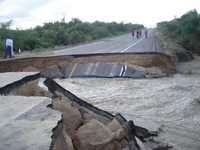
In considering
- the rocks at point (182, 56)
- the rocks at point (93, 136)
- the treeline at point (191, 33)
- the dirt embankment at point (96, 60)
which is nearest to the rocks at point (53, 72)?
the dirt embankment at point (96, 60)

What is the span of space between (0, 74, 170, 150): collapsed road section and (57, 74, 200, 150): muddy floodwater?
3.03ft

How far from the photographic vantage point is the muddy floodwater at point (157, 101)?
34.9 ft

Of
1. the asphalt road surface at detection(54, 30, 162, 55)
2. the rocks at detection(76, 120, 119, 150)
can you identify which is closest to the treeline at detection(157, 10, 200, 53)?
the asphalt road surface at detection(54, 30, 162, 55)

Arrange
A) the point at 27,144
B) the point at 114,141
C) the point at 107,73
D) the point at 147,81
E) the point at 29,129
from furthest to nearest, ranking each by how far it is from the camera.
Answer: the point at 107,73 → the point at 147,81 → the point at 114,141 → the point at 29,129 → the point at 27,144

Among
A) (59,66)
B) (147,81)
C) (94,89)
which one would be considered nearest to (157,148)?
(94,89)

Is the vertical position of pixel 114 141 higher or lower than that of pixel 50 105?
lower

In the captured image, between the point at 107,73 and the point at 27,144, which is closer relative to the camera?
the point at 27,144

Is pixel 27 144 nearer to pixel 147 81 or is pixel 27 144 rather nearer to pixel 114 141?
pixel 114 141

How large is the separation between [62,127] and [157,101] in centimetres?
965

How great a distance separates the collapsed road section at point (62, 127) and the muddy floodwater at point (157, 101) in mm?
924

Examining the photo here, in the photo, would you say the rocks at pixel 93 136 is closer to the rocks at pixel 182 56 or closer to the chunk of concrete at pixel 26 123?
the chunk of concrete at pixel 26 123

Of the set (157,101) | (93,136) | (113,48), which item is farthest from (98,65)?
(93,136)

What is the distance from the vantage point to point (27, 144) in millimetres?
5684

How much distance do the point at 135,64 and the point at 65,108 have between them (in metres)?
16.9
